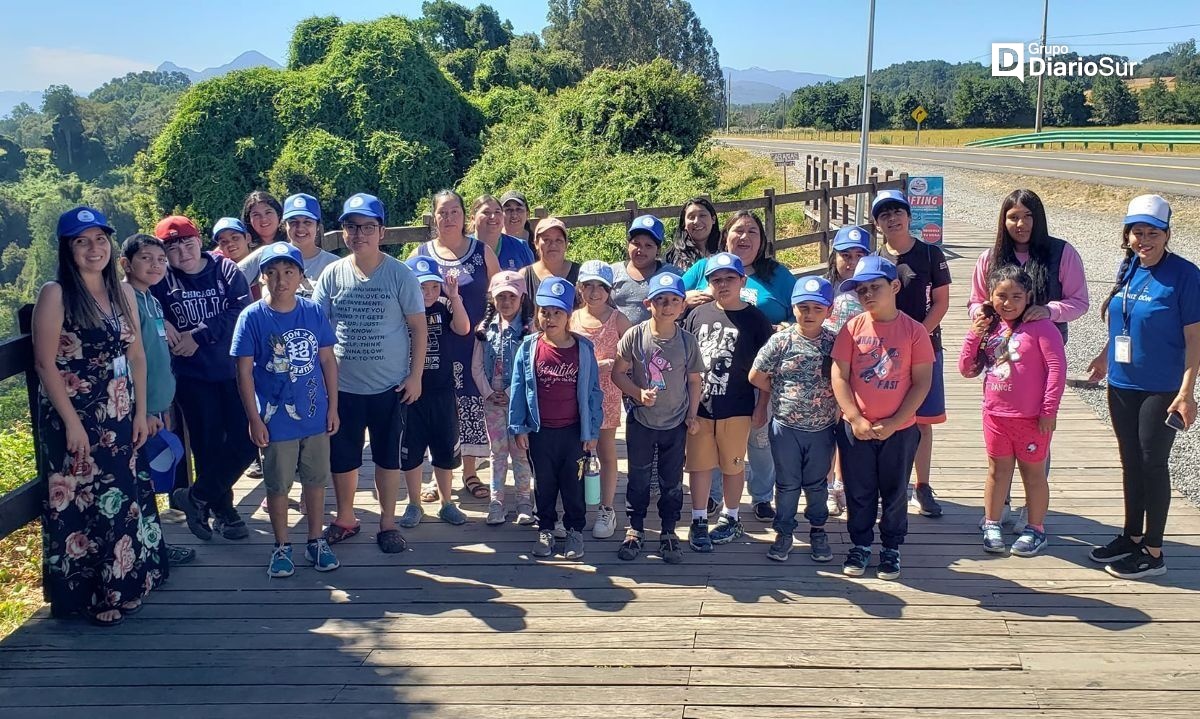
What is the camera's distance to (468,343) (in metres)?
5.01

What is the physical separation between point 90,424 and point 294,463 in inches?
34.5

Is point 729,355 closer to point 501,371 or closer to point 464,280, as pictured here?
point 501,371

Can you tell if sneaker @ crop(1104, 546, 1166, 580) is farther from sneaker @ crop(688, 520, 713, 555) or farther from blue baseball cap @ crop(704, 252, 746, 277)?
blue baseball cap @ crop(704, 252, 746, 277)

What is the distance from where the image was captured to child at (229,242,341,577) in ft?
13.7

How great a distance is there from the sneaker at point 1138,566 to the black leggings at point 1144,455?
0.06 metres

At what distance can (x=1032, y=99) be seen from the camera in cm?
5881

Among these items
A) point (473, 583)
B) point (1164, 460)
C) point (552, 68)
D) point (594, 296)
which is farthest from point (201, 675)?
point (552, 68)

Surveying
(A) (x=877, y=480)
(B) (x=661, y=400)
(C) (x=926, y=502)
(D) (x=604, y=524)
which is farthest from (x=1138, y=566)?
(D) (x=604, y=524)

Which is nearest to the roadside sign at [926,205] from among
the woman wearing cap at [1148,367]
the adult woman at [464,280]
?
the woman wearing cap at [1148,367]

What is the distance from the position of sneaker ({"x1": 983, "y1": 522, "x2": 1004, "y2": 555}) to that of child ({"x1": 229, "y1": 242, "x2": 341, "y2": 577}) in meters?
3.15

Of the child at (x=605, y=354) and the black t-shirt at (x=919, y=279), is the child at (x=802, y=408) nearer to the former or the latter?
the black t-shirt at (x=919, y=279)

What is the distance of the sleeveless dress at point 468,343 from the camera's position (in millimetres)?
4996

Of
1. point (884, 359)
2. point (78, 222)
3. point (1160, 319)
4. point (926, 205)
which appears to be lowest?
point (884, 359)

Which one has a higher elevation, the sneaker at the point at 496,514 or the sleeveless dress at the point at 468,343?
the sleeveless dress at the point at 468,343
